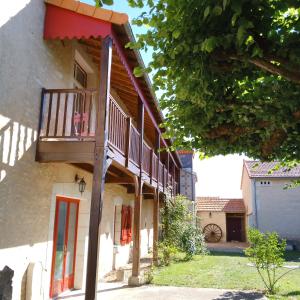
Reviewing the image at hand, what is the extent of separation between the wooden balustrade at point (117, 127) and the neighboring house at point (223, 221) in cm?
2210

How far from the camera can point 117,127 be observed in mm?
7441

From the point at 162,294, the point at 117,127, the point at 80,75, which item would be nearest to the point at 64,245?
the point at 162,294

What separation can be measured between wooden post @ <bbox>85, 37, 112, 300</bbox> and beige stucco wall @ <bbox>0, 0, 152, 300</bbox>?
3.89 ft

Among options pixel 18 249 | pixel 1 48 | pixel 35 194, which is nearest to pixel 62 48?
pixel 1 48

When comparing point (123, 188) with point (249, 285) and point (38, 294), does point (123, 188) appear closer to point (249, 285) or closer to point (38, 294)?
point (249, 285)

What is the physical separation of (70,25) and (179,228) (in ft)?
33.2

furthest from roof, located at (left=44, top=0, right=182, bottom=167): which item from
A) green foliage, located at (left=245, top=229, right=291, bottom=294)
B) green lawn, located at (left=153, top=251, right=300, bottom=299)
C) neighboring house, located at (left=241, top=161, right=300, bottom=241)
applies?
neighboring house, located at (left=241, top=161, right=300, bottom=241)

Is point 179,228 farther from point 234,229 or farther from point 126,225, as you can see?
point 234,229

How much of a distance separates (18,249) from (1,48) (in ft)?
10.7

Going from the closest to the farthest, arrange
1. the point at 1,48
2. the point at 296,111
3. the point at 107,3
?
the point at 107,3
the point at 296,111
the point at 1,48

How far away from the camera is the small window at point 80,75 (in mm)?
9017

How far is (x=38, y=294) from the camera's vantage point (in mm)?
6438

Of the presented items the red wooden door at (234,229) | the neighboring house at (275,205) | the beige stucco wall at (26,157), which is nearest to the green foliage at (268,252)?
the beige stucco wall at (26,157)

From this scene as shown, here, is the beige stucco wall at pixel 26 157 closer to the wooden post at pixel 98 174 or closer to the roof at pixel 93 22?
the roof at pixel 93 22
